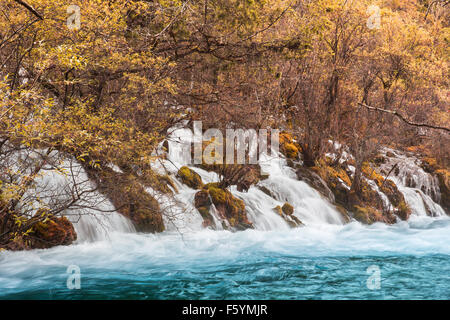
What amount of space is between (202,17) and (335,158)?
11.6 metres

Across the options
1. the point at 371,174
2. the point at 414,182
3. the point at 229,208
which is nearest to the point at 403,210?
the point at 371,174

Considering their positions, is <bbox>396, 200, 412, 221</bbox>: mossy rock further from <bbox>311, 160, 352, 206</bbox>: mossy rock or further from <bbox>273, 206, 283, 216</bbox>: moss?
<bbox>273, 206, 283, 216</bbox>: moss

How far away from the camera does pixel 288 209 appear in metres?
14.2

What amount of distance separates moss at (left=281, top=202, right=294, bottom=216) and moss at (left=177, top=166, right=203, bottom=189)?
3.13 metres

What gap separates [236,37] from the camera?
10.2 m

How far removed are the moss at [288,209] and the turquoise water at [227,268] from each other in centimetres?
191

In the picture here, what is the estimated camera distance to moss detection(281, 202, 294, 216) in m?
14.1

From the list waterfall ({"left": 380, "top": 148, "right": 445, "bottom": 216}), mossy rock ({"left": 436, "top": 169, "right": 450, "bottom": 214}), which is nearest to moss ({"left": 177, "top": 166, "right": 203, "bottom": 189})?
waterfall ({"left": 380, "top": 148, "right": 445, "bottom": 216})

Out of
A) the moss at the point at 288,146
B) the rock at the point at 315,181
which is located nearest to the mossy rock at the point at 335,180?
the rock at the point at 315,181

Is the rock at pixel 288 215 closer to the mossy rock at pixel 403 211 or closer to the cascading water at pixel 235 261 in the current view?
the cascading water at pixel 235 261

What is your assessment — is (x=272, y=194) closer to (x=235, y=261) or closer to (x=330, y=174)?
(x=330, y=174)

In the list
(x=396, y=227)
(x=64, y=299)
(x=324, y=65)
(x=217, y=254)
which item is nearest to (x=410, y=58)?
(x=324, y=65)

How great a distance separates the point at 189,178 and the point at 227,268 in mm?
5157
